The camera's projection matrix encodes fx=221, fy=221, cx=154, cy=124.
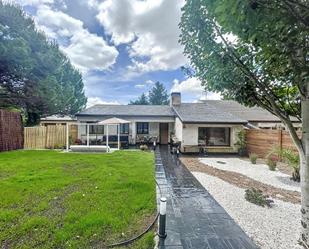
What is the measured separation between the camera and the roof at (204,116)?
19.4 metres

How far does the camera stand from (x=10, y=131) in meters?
18.4

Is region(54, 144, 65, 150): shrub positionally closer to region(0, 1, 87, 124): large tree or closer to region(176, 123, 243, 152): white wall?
region(0, 1, 87, 124): large tree

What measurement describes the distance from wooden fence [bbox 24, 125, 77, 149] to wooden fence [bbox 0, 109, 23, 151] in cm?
64

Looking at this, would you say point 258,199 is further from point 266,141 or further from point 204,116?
point 204,116

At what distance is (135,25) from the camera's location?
1538 centimetres

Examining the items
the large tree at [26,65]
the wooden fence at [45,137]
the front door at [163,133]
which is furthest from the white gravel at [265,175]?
the large tree at [26,65]

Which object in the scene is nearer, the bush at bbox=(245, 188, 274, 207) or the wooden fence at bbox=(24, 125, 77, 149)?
the bush at bbox=(245, 188, 274, 207)

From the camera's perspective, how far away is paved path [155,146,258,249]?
15.1ft

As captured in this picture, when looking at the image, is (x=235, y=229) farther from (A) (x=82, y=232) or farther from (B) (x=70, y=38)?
(B) (x=70, y=38)

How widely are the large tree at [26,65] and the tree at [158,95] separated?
3937 cm

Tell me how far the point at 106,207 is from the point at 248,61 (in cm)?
509

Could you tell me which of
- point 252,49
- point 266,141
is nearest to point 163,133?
point 266,141

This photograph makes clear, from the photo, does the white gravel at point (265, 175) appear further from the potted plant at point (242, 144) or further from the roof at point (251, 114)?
the roof at point (251, 114)

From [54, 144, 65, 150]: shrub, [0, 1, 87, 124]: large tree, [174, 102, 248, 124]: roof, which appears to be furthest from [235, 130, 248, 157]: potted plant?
[0, 1, 87, 124]: large tree
